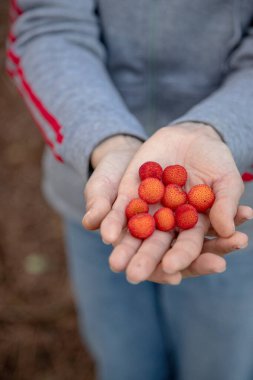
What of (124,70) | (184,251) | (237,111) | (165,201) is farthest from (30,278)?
(184,251)

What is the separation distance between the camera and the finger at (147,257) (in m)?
0.86

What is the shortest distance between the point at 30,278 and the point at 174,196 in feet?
5.26

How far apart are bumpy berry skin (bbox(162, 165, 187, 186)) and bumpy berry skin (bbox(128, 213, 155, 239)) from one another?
0.14 metres

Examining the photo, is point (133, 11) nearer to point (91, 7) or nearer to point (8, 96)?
point (91, 7)

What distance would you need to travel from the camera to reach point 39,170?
122 inches

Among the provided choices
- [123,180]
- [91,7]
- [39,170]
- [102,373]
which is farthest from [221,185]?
[39,170]

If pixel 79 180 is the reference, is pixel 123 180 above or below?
above

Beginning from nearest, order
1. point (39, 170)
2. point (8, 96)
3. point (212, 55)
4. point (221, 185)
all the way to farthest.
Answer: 1. point (221, 185)
2. point (212, 55)
3. point (39, 170)
4. point (8, 96)

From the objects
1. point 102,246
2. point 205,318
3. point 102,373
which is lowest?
point 102,373

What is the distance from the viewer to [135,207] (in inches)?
39.9

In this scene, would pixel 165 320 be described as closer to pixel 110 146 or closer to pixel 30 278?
pixel 110 146

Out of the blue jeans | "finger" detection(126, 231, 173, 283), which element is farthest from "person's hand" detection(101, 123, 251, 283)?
the blue jeans

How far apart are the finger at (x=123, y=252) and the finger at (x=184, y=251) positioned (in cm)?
7

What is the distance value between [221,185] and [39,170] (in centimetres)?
222
